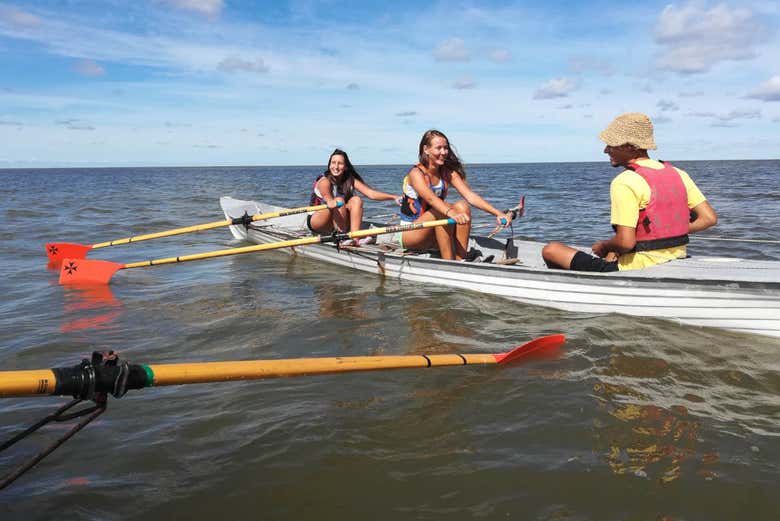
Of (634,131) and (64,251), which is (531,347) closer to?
(634,131)

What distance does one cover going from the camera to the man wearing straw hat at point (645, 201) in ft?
16.3

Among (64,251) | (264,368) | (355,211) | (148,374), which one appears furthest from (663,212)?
(64,251)

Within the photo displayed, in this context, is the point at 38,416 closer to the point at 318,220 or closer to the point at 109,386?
the point at 109,386

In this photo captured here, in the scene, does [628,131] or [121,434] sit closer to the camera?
[121,434]

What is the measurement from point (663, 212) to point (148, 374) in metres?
4.58

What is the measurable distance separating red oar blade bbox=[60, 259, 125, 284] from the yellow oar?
659cm

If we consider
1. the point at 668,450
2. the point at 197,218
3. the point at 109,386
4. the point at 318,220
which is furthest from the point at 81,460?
the point at 197,218

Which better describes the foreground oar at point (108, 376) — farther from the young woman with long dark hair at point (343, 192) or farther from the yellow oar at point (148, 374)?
the young woman with long dark hair at point (343, 192)

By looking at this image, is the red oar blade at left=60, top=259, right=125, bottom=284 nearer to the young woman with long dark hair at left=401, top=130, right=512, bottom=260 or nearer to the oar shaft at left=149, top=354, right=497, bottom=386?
the young woman with long dark hair at left=401, top=130, right=512, bottom=260

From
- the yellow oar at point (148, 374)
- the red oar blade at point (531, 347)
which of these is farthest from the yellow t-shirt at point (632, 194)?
the yellow oar at point (148, 374)

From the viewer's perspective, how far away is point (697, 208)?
17.5 ft

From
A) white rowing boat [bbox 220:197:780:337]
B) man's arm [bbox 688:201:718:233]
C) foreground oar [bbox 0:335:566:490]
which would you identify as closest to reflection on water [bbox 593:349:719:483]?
white rowing boat [bbox 220:197:780:337]

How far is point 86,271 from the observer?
8.56 meters

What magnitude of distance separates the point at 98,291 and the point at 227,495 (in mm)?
6275
